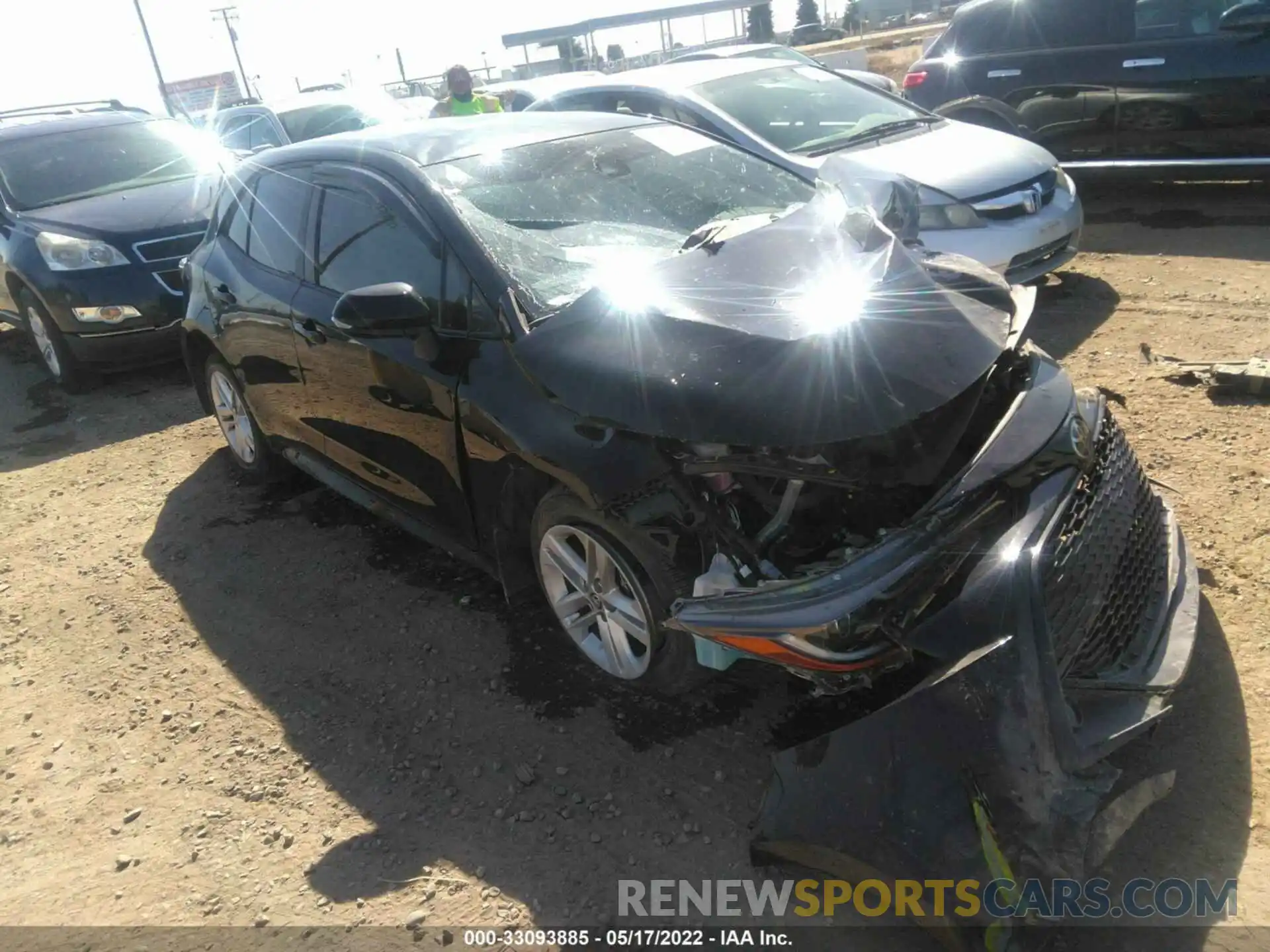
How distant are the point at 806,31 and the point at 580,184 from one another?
183 ft

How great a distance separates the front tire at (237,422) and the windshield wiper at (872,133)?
153 inches

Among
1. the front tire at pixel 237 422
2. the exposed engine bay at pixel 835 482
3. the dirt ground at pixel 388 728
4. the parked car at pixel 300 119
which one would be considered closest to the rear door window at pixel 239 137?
the parked car at pixel 300 119

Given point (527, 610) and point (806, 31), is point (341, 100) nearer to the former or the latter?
point (527, 610)

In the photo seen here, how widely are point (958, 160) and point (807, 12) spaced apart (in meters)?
65.2

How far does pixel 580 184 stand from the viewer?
3613 mm

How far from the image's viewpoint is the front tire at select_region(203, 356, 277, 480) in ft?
16.5

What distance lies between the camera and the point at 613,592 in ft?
9.84

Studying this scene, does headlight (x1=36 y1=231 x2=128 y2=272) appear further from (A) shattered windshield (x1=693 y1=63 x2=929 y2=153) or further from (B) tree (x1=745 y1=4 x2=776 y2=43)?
(B) tree (x1=745 y1=4 x2=776 y2=43)

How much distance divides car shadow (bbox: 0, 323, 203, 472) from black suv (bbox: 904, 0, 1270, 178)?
6.72m

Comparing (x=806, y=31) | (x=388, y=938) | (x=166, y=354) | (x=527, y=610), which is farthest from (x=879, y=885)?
(x=806, y=31)

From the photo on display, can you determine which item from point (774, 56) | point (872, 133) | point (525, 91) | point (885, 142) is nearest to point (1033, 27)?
point (774, 56)

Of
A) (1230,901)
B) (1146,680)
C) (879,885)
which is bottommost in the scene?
(1230,901)

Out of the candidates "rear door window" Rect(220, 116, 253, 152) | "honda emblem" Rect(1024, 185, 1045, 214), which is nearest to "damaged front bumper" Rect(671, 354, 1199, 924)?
"honda emblem" Rect(1024, 185, 1045, 214)

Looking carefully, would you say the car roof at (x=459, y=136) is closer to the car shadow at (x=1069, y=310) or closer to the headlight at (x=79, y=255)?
the car shadow at (x=1069, y=310)
